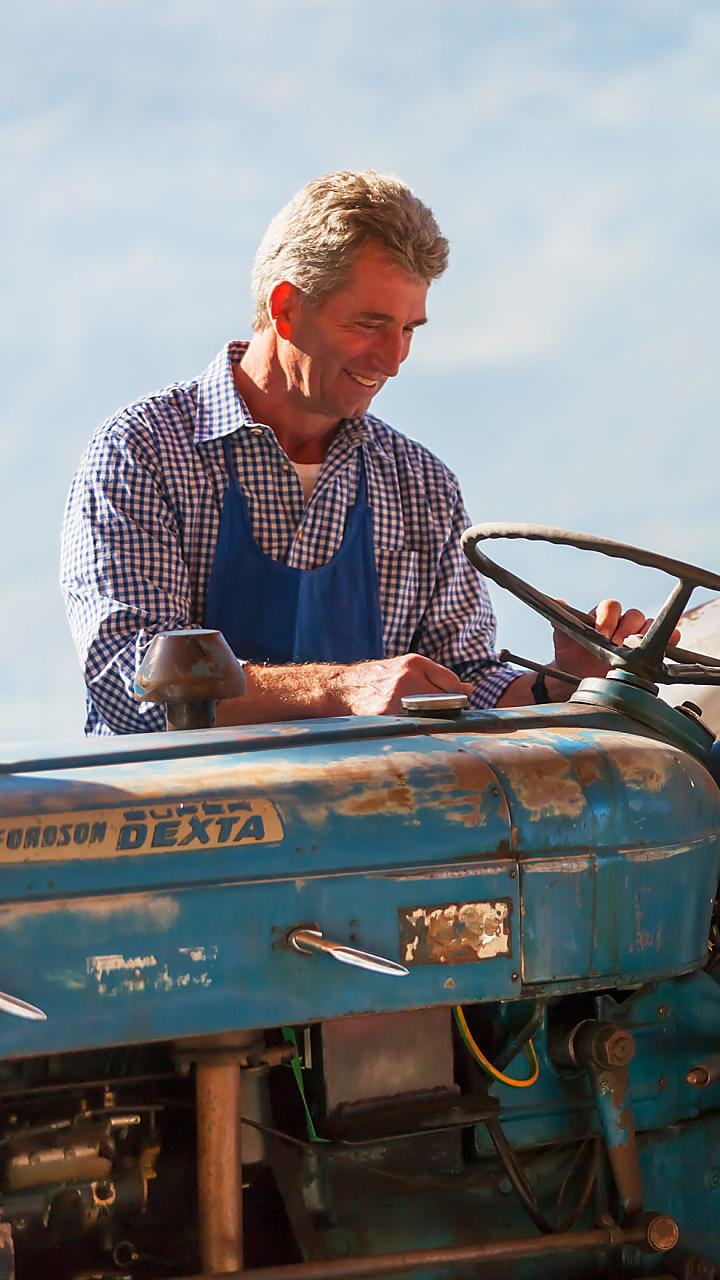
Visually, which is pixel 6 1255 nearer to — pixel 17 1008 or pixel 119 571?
pixel 17 1008

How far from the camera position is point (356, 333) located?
2.29m

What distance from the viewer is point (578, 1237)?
4.48ft

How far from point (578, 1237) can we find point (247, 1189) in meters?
0.36

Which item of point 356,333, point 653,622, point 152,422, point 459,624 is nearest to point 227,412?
point 152,422

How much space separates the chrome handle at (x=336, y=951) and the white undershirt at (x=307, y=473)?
1.25m

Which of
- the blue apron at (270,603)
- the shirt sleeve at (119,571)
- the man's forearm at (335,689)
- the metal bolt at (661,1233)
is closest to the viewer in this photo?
the metal bolt at (661,1233)

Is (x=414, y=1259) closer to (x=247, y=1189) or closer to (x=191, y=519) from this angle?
(x=247, y=1189)

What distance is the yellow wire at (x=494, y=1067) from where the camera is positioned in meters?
1.41

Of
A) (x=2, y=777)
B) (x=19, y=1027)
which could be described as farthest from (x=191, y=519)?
(x=19, y=1027)

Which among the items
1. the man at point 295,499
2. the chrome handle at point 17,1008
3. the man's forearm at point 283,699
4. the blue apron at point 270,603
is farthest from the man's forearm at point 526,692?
the chrome handle at point 17,1008

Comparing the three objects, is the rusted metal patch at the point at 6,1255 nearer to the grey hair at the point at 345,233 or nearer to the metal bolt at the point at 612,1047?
the metal bolt at the point at 612,1047

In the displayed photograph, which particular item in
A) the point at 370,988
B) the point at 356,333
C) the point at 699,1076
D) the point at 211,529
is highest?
the point at 356,333

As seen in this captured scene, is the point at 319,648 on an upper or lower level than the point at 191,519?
lower

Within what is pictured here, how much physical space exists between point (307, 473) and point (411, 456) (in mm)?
255
